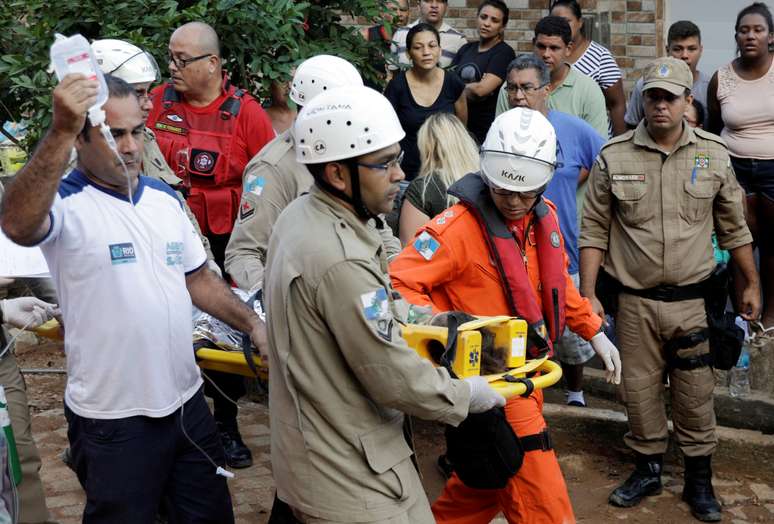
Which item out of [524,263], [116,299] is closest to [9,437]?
[116,299]

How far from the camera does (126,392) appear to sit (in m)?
3.87

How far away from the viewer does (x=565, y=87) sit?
24.0 feet

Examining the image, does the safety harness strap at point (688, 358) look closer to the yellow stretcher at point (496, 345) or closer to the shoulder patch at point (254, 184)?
the yellow stretcher at point (496, 345)

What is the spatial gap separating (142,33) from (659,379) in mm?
3650

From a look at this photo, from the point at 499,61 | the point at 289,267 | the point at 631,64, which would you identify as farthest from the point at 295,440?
the point at 631,64

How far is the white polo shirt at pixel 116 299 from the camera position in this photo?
3.78 metres

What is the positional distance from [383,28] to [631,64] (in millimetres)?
3075

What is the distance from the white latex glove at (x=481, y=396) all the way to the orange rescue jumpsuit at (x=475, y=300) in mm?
769

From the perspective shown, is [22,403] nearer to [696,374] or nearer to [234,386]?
[234,386]

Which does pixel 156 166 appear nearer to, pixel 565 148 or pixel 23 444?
pixel 23 444

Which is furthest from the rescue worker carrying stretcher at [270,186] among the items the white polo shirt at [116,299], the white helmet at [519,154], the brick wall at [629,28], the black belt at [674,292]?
the brick wall at [629,28]

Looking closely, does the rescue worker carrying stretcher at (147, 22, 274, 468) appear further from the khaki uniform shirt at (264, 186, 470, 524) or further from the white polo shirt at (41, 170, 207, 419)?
the khaki uniform shirt at (264, 186, 470, 524)

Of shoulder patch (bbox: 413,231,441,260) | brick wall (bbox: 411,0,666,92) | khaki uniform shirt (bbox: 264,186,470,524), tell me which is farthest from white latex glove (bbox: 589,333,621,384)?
brick wall (bbox: 411,0,666,92)

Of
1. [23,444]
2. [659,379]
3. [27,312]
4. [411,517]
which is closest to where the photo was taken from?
[411,517]
